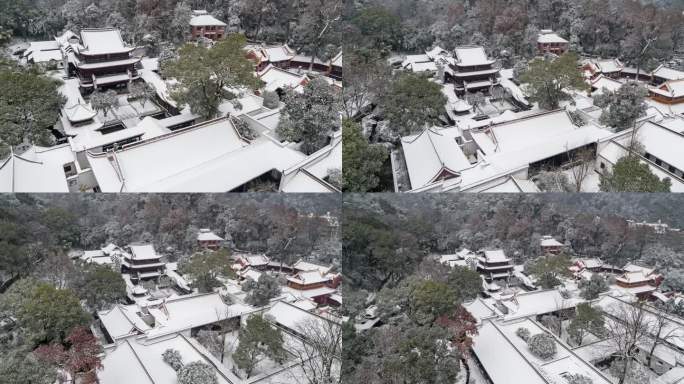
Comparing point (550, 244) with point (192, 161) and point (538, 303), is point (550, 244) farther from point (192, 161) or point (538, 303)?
point (192, 161)

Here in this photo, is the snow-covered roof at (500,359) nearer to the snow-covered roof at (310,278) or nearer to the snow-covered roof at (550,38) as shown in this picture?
the snow-covered roof at (310,278)

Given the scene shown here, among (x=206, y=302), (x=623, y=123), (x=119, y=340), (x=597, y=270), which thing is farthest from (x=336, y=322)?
(x=623, y=123)

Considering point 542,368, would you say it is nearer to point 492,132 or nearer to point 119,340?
point 492,132

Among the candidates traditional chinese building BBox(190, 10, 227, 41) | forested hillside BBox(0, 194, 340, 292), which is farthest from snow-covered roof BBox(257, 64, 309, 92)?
forested hillside BBox(0, 194, 340, 292)

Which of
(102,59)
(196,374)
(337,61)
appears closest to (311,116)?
(337,61)

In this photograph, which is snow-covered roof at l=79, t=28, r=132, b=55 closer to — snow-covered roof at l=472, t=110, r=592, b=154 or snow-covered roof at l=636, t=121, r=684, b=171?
snow-covered roof at l=472, t=110, r=592, b=154

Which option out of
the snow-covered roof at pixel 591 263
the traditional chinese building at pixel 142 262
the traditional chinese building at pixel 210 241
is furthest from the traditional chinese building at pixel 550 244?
the traditional chinese building at pixel 142 262

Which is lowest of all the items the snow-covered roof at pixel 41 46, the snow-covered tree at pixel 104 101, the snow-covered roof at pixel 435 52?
the snow-covered roof at pixel 435 52
